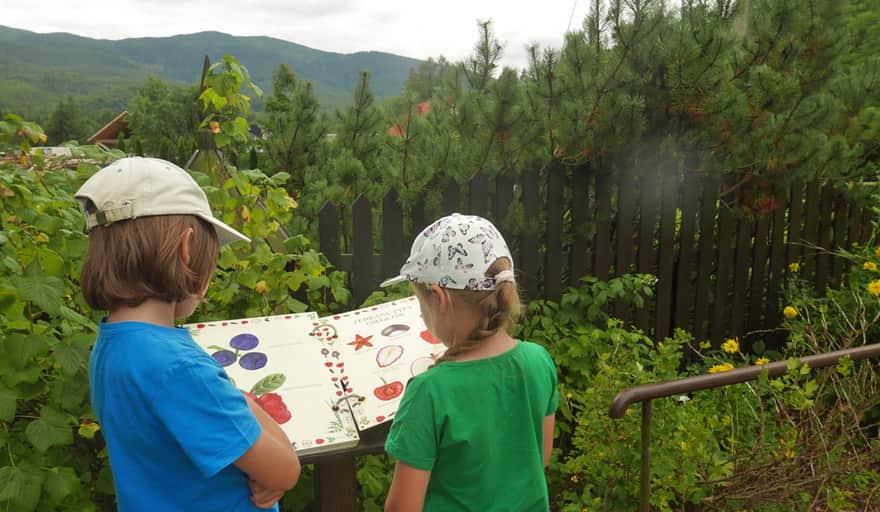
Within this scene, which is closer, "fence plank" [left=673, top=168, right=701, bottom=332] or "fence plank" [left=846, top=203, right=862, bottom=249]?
"fence plank" [left=673, top=168, right=701, bottom=332]

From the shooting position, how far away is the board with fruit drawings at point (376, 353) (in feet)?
5.47

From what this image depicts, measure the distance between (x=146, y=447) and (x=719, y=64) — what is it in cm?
352

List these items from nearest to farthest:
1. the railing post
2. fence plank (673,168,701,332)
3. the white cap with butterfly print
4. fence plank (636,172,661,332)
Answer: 1. the white cap with butterfly print
2. the railing post
3. fence plank (636,172,661,332)
4. fence plank (673,168,701,332)

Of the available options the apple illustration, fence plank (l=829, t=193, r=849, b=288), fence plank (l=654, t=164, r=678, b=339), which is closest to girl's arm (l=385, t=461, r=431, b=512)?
the apple illustration

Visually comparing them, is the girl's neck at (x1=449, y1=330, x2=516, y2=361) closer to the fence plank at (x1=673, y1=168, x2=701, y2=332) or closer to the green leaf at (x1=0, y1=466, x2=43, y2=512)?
the green leaf at (x1=0, y1=466, x2=43, y2=512)

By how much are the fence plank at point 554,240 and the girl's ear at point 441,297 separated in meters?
2.38

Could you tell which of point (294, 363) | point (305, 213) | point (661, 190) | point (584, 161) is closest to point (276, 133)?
point (305, 213)

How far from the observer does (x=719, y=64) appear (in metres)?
3.61

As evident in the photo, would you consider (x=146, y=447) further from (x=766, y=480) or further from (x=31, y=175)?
(x=766, y=480)

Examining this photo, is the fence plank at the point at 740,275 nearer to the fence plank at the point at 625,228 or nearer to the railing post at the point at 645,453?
the fence plank at the point at 625,228

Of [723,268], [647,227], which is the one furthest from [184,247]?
[723,268]

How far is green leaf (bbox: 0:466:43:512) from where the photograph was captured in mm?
1725

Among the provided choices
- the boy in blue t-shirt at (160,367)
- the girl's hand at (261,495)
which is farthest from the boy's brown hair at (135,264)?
Answer: the girl's hand at (261,495)

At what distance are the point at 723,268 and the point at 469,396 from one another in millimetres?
3474
